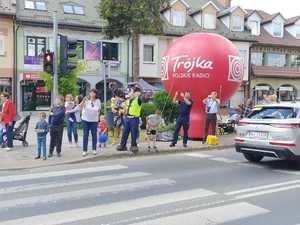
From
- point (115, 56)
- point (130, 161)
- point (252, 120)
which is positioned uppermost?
point (115, 56)

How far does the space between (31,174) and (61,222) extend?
13.0 feet

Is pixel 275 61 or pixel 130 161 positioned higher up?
pixel 275 61

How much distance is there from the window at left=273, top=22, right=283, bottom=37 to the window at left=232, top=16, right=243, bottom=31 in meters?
4.61

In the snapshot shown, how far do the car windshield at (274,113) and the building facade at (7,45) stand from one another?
24416mm

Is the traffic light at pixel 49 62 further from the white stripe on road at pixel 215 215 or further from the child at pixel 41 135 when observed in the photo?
the white stripe on road at pixel 215 215

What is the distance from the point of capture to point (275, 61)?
4634 centimetres

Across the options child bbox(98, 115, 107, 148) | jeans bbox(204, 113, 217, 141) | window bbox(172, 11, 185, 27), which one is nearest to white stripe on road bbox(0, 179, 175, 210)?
child bbox(98, 115, 107, 148)

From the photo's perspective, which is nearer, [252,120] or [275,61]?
[252,120]

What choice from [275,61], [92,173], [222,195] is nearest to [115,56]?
[275,61]

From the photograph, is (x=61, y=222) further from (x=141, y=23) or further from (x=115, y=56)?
(x=115, y=56)

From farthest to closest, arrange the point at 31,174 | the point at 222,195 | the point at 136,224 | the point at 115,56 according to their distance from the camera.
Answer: the point at 115,56, the point at 31,174, the point at 222,195, the point at 136,224

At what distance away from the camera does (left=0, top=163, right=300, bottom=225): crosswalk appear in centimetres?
657

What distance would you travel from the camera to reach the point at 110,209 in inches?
278

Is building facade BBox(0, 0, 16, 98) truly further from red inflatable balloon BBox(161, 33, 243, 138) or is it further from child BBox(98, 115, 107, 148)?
child BBox(98, 115, 107, 148)
